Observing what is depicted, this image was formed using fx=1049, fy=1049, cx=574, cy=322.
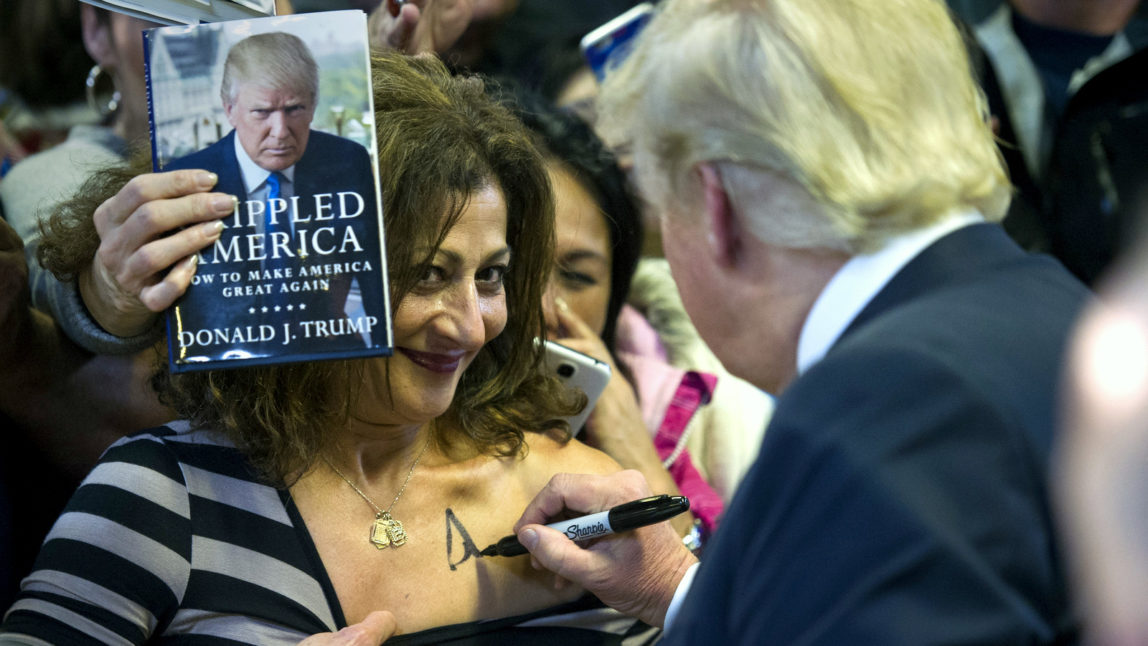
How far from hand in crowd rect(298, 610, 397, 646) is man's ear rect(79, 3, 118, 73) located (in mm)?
1347

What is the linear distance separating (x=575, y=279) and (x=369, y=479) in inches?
32.3

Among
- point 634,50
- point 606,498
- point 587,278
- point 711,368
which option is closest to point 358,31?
point 634,50

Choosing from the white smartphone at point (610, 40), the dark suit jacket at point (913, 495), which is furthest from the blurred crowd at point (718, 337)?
the white smartphone at point (610, 40)

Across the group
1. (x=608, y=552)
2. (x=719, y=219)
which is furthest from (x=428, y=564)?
(x=719, y=219)

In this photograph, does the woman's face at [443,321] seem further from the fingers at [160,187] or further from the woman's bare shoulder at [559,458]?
the fingers at [160,187]

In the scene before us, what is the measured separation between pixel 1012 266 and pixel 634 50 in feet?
1.65

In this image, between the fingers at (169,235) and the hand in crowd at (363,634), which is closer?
the fingers at (169,235)

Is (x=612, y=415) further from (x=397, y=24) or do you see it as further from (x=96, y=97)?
(x=96, y=97)

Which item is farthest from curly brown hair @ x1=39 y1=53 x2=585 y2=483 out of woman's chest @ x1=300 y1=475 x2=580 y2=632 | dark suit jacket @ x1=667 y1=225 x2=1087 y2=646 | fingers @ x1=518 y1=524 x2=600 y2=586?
dark suit jacket @ x1=667 y1=225 x2=1087 y2=646

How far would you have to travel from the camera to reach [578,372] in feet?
6.39

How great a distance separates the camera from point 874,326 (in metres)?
0.94

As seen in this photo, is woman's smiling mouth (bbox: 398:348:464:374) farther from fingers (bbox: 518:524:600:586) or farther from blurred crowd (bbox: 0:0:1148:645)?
fingers (bbox: 518:524:600:586)

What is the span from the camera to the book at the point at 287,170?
1190 millimetres

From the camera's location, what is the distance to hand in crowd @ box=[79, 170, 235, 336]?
121cm
